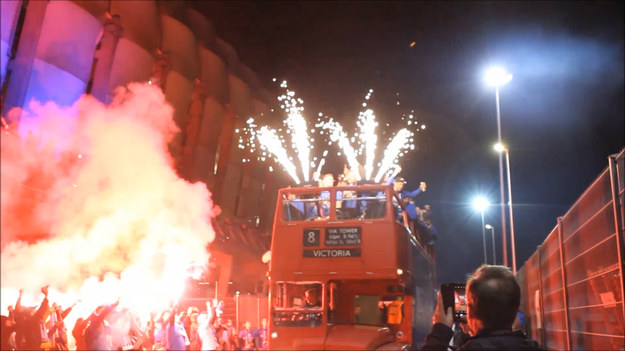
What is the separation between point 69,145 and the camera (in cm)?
1647

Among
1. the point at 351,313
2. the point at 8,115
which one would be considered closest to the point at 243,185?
the point at 8,115

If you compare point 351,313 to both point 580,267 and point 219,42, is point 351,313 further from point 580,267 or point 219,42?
point 219,42

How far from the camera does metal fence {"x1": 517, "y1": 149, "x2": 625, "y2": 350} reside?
4395 millimetres

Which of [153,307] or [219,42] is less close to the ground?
[219,42]

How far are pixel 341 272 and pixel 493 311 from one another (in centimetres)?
690

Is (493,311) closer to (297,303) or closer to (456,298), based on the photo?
(456,298)

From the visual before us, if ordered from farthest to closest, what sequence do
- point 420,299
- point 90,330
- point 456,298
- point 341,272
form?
point 420,299
point 90,330
point 341,272
point 456,298

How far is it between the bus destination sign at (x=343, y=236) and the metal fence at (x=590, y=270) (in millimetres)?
3060

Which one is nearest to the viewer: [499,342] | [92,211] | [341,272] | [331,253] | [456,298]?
[499,342]

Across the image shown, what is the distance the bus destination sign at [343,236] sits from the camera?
31.6 feet

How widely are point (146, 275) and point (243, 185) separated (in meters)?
12.7

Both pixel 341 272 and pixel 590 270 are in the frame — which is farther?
pixel 341 272

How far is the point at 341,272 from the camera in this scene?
9.52m

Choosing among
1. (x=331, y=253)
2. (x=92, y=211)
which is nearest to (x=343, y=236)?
(x=331, y=253)
